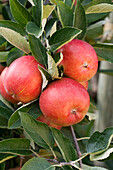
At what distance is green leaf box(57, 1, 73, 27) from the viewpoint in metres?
0.60

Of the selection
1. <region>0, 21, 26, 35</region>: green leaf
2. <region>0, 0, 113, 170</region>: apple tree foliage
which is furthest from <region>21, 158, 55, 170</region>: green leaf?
<region>0, 21, 26, 35</region>: green leaf

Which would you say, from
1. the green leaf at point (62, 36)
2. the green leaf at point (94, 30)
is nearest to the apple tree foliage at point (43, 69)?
the green leaf at point (62, 36)

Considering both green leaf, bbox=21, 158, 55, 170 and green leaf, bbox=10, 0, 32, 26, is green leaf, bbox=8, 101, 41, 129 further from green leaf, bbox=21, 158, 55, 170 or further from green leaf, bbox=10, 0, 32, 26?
green leaf, bbox=10, 0, 32, 26

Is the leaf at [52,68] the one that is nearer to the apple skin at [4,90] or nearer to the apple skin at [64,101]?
the apple skin at [64,101]

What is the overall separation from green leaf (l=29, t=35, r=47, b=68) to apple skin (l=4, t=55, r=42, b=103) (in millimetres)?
16

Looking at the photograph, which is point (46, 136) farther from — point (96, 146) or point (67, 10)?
point (67, 10)

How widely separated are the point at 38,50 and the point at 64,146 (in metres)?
0.23

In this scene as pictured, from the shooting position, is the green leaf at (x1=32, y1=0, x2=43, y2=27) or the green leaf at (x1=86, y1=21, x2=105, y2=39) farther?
the green leaf at (x1=86, y1=21, x2=105, y2=39)

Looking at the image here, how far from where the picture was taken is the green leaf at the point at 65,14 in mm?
602

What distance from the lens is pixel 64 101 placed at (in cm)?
54

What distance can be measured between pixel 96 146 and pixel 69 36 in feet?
0.86

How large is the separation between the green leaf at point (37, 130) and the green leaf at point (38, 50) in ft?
0.44

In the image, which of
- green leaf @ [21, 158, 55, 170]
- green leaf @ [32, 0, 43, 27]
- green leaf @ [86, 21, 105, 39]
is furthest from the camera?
green leaf @ [86, 21, 105, 39]

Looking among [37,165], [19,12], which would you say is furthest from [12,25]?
[37,165]
